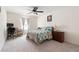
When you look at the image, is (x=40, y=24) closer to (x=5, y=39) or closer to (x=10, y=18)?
(x=10, y=18)

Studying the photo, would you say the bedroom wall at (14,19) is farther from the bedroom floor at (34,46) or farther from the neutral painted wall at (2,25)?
the bedroom floor at (34,46)

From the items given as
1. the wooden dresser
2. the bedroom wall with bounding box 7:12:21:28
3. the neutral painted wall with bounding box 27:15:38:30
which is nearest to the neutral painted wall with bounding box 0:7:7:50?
the bedroom wall with bounding box 7:12:21:28

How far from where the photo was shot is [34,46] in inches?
60.8

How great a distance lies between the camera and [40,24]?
1597 millimetres

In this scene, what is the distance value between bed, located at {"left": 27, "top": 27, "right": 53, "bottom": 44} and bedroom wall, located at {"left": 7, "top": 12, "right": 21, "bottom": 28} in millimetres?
286

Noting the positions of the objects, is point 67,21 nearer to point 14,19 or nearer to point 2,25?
point 14,19

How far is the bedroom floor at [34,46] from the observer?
145cm

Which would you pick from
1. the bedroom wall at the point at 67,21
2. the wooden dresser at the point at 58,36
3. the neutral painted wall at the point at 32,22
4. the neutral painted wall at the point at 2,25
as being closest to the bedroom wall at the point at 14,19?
the neutral painted wall at the point at 2,25

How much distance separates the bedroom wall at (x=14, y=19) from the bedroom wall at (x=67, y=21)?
0.43m
